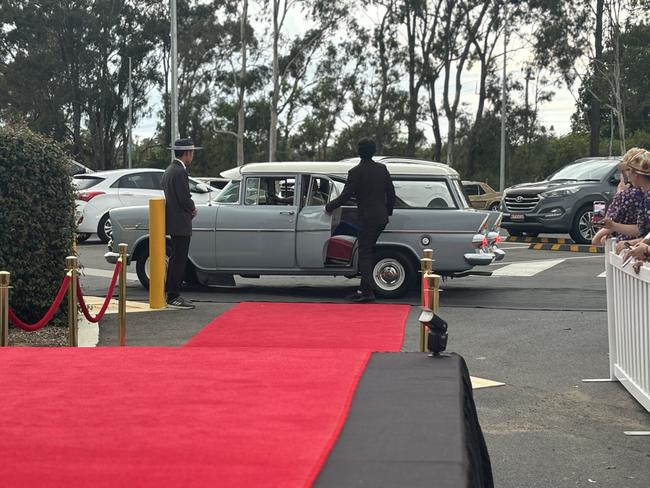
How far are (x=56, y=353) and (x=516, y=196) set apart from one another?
19.7m

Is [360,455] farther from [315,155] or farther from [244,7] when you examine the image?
[315,155]

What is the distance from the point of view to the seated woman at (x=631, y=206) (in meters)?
8.35

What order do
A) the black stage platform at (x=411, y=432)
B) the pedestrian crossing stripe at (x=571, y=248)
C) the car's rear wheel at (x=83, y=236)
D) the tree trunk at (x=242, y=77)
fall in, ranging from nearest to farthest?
the black stage platform at (x=411, y=432) → the pedestrian crossing stripe at (x=571, y=248) → the car's rear wheel at (x=83, y=236) → the tree trunk at (x=242, y=77)

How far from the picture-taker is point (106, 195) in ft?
78.8

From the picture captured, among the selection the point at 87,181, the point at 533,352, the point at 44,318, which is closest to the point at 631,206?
the point at 533,352

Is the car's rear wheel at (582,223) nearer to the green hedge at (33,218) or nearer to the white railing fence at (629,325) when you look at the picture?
the green hedge at (33,218)

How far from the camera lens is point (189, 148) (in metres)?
13.6

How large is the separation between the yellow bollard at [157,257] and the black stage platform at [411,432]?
8.08 metres

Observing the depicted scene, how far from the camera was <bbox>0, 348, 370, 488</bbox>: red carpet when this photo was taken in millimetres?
3611

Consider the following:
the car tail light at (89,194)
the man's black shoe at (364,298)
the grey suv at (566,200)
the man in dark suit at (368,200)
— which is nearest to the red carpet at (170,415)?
the man in dark suit at (368,200)

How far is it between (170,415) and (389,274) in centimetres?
986

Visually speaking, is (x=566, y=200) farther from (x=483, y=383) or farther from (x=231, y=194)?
(x=483, y=383)

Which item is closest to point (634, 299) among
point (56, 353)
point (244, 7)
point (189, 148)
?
point (56, 353)

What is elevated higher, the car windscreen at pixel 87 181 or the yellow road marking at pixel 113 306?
the car windscreen at pixel 87 181
